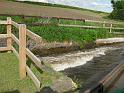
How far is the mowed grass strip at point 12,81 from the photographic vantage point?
359 inches

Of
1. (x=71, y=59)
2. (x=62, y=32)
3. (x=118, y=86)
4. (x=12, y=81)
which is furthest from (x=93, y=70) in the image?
(x=62, y=32)

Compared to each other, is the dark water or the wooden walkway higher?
the wooden walkway

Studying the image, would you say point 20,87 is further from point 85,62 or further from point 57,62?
point 85,62

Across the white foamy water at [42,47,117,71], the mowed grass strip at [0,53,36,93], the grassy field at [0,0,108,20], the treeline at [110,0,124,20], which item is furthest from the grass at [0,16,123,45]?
the treeline at [110,0,124,20]

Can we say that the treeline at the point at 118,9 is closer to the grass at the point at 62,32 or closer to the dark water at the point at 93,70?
the grass at the point at 62,32

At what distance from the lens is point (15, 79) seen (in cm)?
997

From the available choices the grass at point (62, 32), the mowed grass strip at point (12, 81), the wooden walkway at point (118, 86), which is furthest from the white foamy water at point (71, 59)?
the wooden walkway at point (118, 86)

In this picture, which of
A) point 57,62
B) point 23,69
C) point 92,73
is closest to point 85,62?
point 57,62

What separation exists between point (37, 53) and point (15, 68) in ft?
23.2

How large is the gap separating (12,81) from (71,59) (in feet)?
26.2

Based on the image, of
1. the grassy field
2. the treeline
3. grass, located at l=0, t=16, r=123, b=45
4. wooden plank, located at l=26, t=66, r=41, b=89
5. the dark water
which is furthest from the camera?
the treeline

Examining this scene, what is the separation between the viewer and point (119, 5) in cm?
4672

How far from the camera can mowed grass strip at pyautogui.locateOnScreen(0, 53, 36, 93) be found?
912cm

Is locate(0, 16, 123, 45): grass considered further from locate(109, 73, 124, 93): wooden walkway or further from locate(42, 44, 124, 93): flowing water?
locate(109, 73, 124, 93): wooden walkway
